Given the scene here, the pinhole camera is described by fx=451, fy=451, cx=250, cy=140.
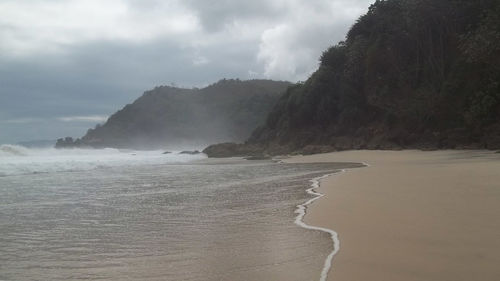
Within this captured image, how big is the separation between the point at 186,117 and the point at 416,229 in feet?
358

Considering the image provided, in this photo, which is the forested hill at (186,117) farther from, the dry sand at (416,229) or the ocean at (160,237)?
the dry sand at (416,229)

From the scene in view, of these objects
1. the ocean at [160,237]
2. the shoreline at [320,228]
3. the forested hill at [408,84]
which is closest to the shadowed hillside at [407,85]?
the forested hill at [408,84]

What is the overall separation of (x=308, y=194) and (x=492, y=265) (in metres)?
6.09

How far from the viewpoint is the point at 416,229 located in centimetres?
539

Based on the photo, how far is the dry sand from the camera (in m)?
3.86

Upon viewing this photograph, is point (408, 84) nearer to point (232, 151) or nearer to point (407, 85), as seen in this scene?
point (407, 85)

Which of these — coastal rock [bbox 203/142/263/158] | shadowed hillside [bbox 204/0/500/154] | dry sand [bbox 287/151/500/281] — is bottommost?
dry sand [bbox 287/151/500/281]

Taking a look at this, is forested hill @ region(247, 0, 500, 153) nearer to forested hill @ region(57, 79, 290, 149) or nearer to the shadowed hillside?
the shadowed hillside

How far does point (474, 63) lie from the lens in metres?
25.0

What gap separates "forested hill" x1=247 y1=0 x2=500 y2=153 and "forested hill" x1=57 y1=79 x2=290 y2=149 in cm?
5172

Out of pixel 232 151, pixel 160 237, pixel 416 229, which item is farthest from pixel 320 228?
pixel 232 151

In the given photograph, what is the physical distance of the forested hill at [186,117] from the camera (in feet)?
331

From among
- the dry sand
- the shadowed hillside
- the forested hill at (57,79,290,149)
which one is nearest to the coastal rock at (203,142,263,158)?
the shadowed hillside

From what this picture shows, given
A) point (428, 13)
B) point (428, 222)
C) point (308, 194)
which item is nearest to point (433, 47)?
point (428, 13)
